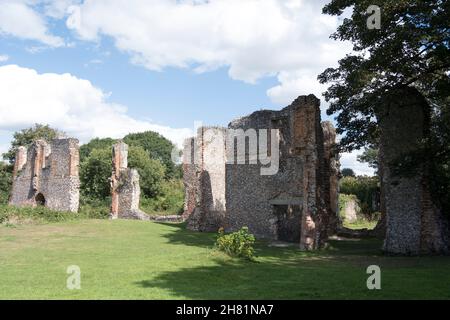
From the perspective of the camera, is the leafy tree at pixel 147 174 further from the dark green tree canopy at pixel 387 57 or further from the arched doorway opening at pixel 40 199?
the dark green tree canopy at pixel 387 57

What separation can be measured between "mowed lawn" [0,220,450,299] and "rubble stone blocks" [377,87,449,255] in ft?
3.71

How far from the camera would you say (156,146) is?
77.1m

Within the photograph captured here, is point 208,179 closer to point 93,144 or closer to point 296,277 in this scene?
point 296,277

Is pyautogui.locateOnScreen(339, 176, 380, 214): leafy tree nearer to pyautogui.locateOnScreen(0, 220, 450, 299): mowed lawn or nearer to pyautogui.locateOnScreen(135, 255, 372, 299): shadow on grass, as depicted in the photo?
pyautogui.locateOnScreen(0, 220, 450, 299): mowed lawn

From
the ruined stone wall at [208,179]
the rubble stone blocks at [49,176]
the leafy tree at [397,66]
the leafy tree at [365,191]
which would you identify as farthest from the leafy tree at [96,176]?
the leafy tree at [397,66]

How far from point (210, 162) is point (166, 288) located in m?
18.8

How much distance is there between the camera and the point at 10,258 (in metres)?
13.8

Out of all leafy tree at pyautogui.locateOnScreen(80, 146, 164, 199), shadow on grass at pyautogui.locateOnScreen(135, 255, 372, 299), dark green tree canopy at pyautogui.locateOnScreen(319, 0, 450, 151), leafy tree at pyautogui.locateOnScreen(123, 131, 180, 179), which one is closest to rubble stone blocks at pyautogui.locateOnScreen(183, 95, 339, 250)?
dark green tree canopy at pyautogui.locateOnScreen(319, 0, 450, 151)

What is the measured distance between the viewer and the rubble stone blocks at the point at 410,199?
16438mm

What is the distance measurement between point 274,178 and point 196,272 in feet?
38.8

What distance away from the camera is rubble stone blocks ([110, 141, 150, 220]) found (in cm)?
3381

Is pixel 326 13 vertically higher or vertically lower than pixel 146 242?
higher

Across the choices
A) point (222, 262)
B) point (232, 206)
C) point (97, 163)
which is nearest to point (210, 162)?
point (232, 206)
